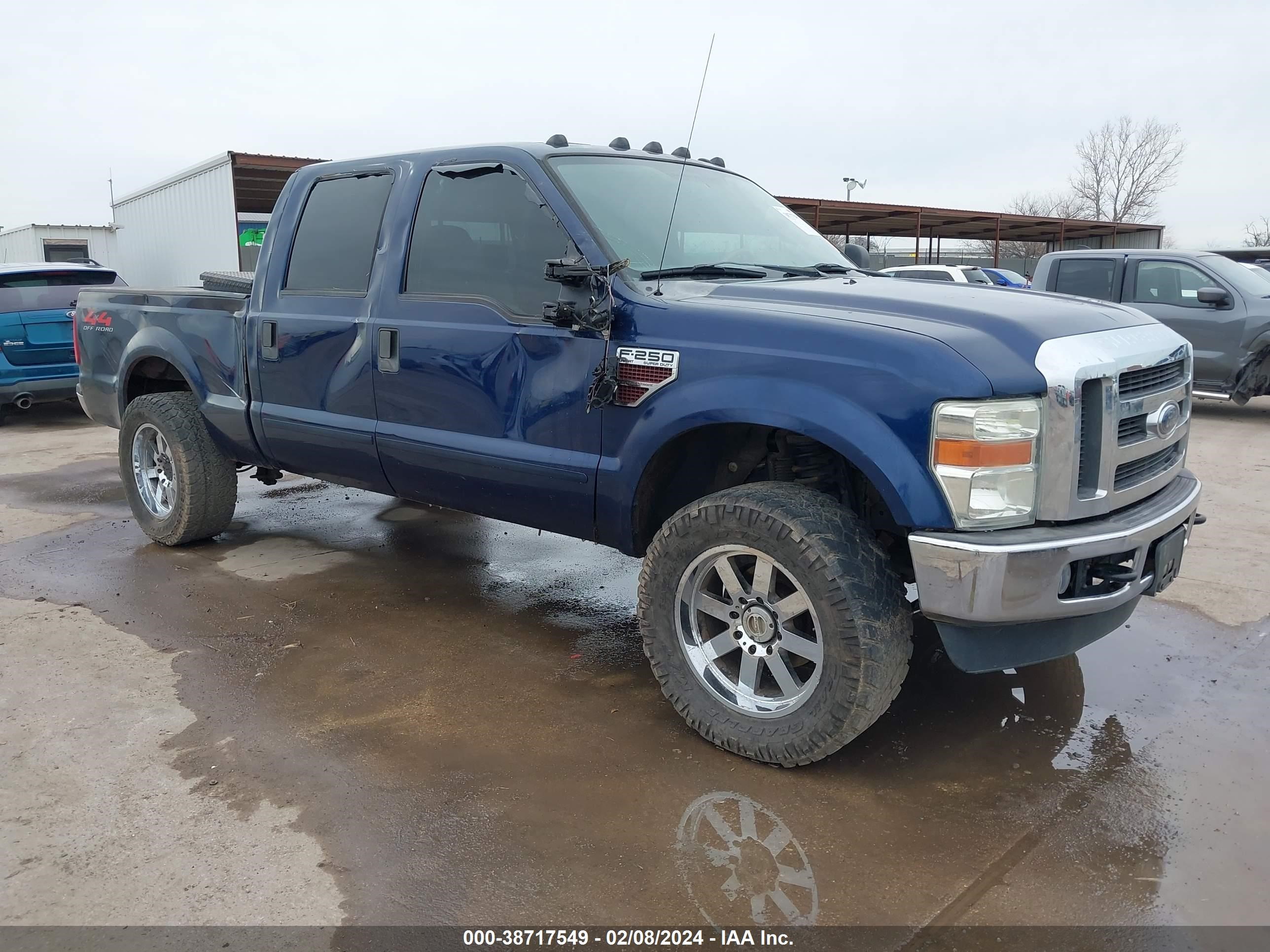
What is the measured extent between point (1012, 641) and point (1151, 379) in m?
1.01

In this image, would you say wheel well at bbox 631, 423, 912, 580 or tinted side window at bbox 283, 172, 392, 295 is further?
tinted side window at bbox 283, 172, 392, 295

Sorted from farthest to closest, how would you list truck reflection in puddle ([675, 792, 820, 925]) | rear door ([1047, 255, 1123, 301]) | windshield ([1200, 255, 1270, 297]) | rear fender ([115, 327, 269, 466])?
1. rear door ([1047, 255, 1123, 301])
2. windshield ([1200, 255, 1270, 297])
3. rear fender ([115, 327, 269, 466])
4. truck reflection in puddle ([675, 792, 820, 925])

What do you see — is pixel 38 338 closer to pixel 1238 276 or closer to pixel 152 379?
pixel 152 379

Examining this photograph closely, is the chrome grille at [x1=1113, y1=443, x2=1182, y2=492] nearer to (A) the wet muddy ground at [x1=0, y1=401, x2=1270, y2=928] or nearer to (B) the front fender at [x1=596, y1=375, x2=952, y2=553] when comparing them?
(B) the front fender at [x1=596, y1=375, x2=952, y2=553]

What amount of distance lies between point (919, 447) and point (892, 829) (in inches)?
43.3

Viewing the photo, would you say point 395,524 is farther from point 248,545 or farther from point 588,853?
point 588,853

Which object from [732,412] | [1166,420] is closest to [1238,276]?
[1166,420]

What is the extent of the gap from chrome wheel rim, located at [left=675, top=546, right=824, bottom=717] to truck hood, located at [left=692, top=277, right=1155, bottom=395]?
0.82 meters

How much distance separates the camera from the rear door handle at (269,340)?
471cm

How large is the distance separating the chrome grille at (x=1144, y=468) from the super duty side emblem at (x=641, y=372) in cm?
141

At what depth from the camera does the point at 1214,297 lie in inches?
380

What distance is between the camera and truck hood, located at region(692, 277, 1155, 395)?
2803 millimetres

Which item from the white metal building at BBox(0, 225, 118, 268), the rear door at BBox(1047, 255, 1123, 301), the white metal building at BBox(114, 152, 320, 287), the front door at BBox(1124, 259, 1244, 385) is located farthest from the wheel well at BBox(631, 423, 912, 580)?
the white metal building at BBox(0, 225, 118, 268)

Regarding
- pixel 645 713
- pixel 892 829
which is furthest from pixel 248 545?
pixel 892 829
